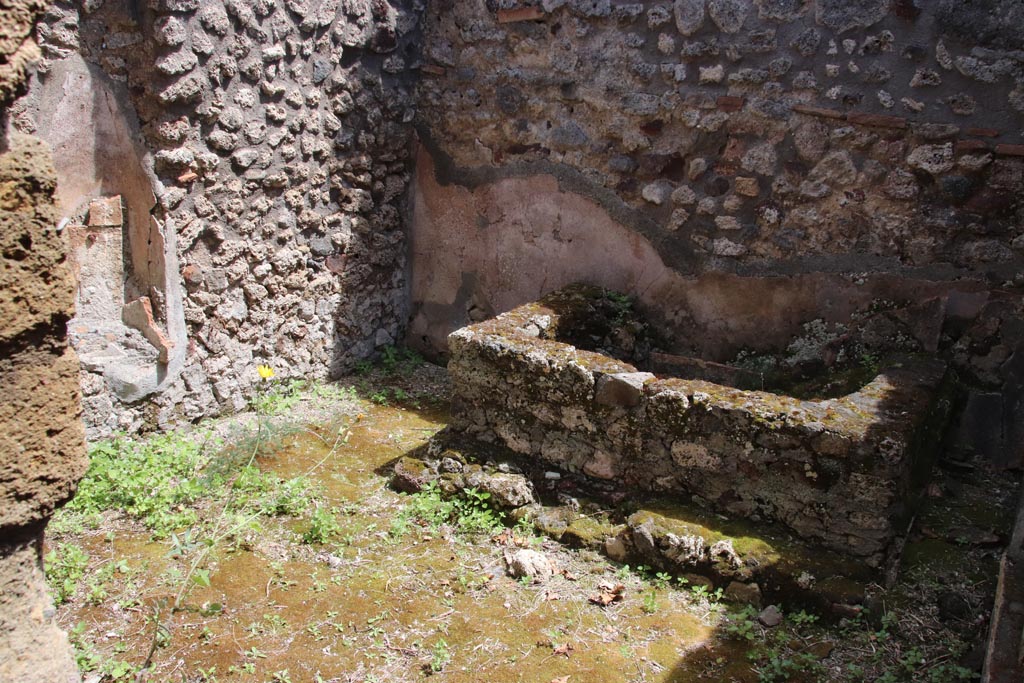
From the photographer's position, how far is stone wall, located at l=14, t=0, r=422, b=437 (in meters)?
3.77

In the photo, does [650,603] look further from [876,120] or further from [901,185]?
[876,120]

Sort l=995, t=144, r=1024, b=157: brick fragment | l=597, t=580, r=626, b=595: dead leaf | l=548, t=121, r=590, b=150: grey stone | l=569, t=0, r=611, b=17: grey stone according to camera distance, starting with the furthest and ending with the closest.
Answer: l=548, t=121, r=590, b=150: grey stone < l=569, t=0, r=611, b=17: grey stone < l=995, t=144, r=1024, b=157: brick fragment < l=597, t=580, r=626, b=595: dead leaf

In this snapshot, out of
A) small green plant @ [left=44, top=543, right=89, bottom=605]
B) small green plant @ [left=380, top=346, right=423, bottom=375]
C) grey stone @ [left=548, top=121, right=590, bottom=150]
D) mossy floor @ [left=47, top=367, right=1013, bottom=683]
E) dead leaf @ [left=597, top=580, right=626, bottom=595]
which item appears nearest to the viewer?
mossy floor @ [left=47, top=367, right=1013, bottom=683]

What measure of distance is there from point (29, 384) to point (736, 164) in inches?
147

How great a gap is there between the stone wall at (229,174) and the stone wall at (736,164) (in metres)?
0.48

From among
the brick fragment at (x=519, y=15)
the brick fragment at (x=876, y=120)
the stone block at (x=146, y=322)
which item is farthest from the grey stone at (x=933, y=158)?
the stone block at (x=146, y=322)

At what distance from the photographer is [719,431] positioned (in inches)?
129

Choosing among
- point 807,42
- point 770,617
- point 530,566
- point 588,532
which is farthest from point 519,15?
point 770,617

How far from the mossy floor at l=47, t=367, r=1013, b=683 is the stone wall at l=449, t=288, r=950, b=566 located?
350 mm

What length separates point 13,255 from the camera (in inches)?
51.0

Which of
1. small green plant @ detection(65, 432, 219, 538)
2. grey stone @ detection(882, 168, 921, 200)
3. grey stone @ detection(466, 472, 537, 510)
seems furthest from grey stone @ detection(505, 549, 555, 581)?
grey stone @ detection(882, 168, 921, 200)

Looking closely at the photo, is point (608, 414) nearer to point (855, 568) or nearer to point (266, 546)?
point (855, 568)

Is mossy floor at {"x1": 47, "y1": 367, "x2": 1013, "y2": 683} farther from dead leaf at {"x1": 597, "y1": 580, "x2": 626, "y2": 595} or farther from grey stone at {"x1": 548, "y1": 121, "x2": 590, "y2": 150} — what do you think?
grey stone at {"x1": 548, "y1": 121, "x2": 590, "y2": 150}

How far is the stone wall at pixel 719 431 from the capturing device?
3068 mm
